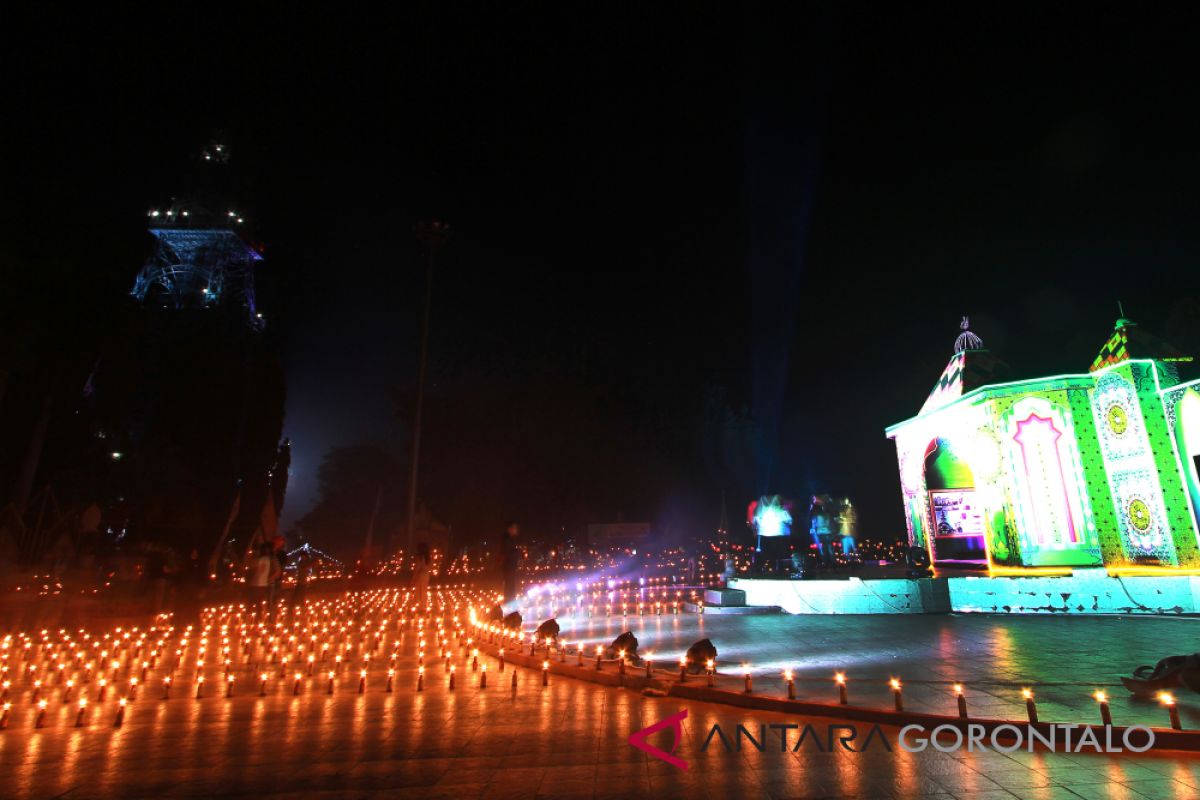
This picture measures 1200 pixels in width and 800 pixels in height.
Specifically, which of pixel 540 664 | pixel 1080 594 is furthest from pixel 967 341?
pixel 540 664

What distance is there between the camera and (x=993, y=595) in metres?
15.7

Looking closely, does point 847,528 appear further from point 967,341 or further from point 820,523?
point 967,341

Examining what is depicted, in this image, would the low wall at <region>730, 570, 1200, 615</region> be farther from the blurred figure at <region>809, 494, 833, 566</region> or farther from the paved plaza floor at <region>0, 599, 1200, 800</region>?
the blurred figure at <region>809, 494, 833, 566</region>

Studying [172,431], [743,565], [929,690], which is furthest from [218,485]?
[929,690]

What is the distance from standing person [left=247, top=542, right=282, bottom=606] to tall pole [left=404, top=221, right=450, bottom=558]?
3.48 metres

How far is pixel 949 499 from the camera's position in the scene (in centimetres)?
2248

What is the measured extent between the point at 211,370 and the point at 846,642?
3451 cm

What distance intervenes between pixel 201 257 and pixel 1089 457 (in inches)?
Result: 2198

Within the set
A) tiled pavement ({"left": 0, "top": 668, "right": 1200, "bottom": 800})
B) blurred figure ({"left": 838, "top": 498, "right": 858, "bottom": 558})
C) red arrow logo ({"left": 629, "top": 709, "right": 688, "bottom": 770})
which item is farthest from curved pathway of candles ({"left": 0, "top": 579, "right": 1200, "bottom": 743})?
blurred figure ({"left": 838, "top": 498, "right": 858, "bottom": 558})

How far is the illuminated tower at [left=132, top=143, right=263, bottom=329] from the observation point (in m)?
45.4

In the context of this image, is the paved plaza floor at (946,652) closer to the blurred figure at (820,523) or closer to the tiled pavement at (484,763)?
the tiled pavement at (484,763)

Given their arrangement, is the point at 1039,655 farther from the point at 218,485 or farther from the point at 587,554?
the point at 218,485

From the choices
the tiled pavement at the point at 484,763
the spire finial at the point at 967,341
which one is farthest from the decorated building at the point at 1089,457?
the tiled pavement at the point at 484,763

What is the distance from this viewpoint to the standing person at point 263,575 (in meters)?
13.7
